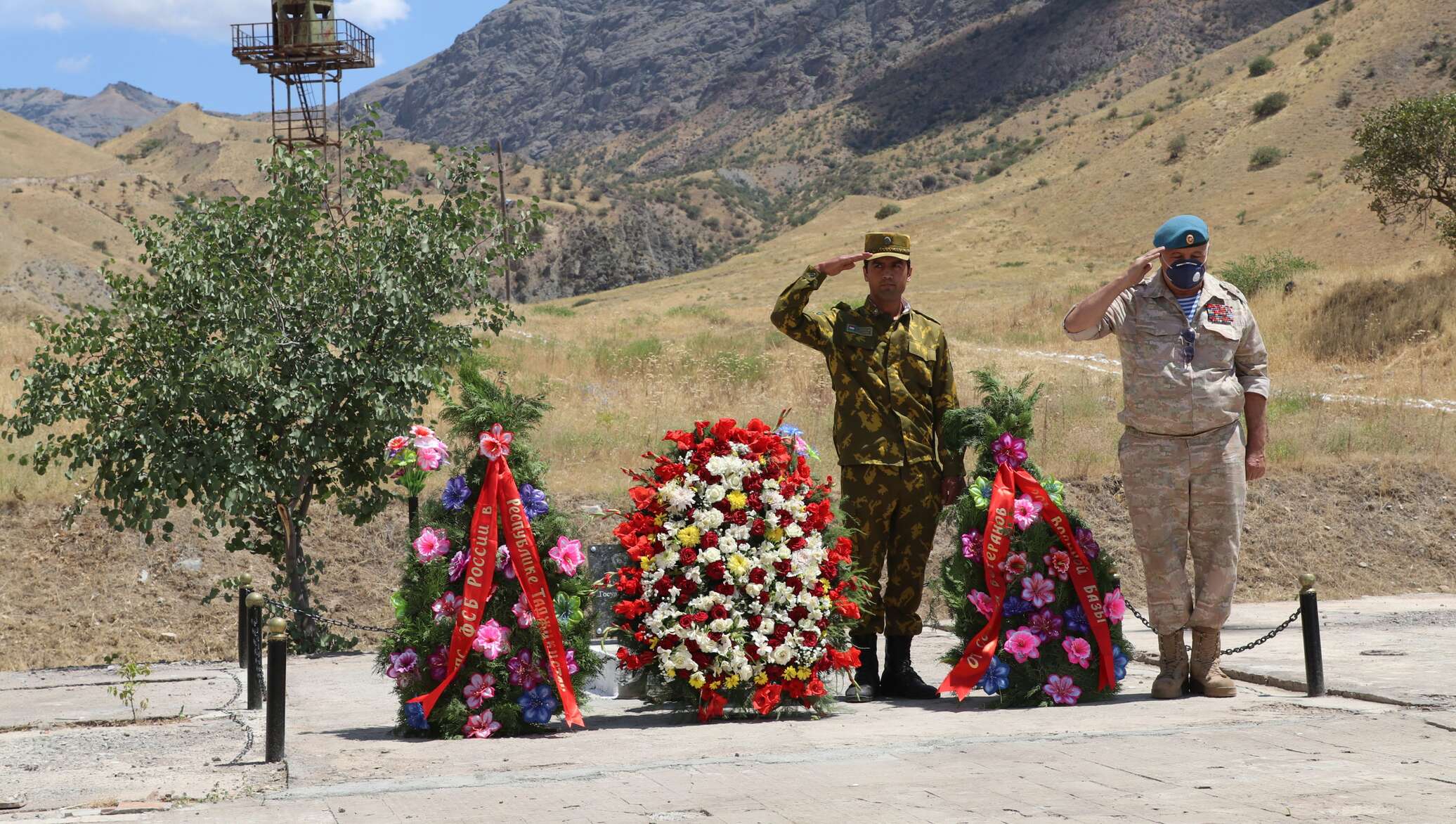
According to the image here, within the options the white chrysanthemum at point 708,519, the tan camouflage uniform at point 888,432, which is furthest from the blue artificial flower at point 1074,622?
the white chrysanthemum at point 708,519

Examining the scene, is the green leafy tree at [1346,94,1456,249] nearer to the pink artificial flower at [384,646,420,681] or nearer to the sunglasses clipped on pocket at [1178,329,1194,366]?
the sunglasses clipped on pocket at [1178,329,1194,366]

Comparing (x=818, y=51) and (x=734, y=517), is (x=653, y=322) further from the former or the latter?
(x=818, y=51)

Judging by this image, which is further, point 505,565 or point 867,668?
point 867,668

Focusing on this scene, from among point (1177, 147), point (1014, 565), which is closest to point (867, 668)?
point (1014, 565)

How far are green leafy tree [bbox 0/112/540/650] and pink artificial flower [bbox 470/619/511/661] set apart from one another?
149 inches

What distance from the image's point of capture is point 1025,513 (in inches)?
273

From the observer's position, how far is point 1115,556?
→ 13.1m

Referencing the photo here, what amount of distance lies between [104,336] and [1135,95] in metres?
87.7

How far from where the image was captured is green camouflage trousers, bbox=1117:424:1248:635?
6656 mm

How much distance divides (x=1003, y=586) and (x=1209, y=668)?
110cm

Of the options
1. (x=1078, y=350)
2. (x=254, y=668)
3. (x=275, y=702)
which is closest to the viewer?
(x=275, y=702)

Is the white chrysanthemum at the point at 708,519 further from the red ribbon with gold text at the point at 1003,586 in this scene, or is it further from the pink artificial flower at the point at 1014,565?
the pink artificial flower at the point at 1014,565

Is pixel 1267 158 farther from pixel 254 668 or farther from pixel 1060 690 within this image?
pixel 254 668

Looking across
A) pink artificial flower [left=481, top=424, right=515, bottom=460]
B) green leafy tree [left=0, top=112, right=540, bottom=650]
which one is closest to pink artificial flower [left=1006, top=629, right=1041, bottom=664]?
pink artificial flower [left=481, top=424, right=515, bottom=460]
